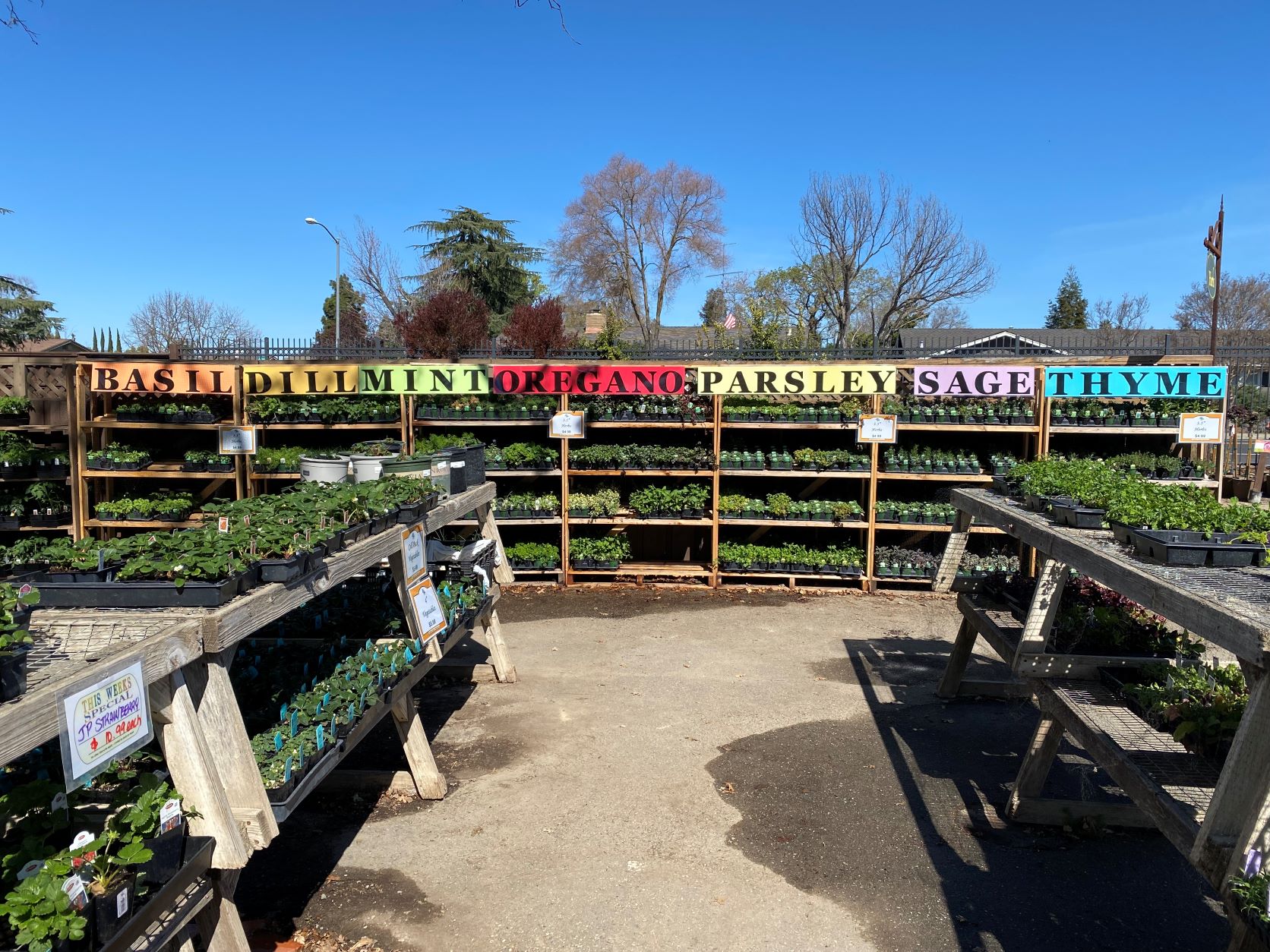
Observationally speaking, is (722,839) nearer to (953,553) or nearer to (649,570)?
(953,553)

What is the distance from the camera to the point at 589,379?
10672 millimetres

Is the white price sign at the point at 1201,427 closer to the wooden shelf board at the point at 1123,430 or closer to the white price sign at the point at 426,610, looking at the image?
the wooden shelf board at the point at 1123,430

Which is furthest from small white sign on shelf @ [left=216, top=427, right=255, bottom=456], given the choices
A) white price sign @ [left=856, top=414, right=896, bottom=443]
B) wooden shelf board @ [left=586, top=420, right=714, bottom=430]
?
white price sign @ [left=856, top=414, right=896, bottom=443]

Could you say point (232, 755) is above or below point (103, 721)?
below

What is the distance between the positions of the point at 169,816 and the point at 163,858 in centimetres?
12

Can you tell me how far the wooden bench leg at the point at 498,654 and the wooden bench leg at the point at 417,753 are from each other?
2.08 meters

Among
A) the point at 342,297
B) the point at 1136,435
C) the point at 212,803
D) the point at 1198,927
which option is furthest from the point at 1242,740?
the point at 342,297

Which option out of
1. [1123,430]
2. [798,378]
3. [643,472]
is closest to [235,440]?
[643,472]

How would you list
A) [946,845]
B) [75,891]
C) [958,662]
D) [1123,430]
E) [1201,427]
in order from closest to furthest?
[75,891] < [946,845] < [958,662] < [1201,427] < [1123,430]

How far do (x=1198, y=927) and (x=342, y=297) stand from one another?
44.5 m

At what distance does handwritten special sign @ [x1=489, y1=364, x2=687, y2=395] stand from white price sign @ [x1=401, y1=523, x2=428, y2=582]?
5596 mm

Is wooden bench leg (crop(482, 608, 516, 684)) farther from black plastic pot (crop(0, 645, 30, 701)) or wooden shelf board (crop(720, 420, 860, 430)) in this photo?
black plastic pot (crop(0, 645, 30, 701))

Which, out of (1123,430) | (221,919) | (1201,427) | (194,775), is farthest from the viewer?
(1123,430)

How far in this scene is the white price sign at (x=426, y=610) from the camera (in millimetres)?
4986
